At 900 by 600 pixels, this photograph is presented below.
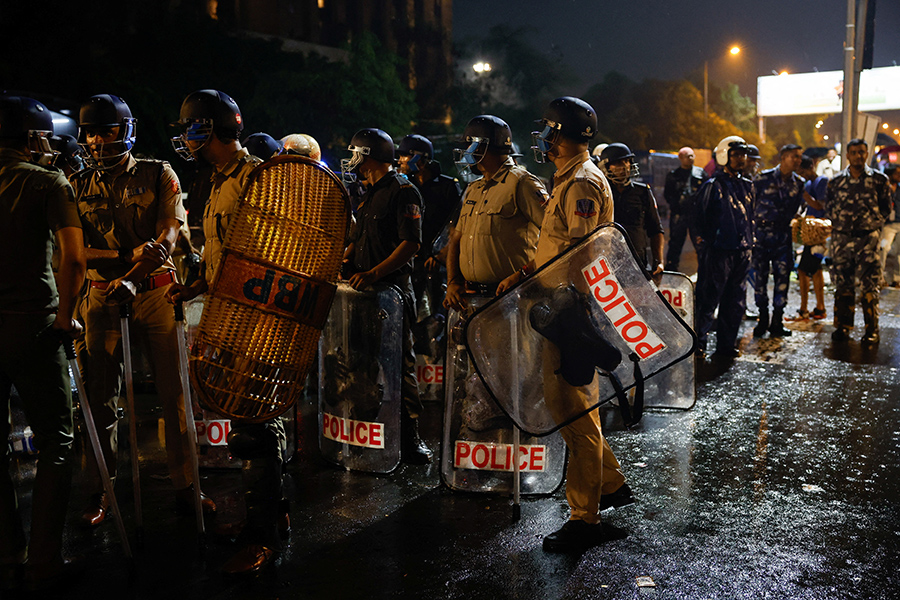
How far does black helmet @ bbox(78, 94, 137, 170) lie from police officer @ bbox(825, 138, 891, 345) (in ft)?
25.6

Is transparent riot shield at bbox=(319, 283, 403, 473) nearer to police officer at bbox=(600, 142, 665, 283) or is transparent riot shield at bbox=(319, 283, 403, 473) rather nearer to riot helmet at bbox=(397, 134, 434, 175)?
riot helmet at bbox=(397, 134, 434, 175)

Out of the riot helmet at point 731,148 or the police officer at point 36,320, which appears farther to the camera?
the riot helmet at point 731,148

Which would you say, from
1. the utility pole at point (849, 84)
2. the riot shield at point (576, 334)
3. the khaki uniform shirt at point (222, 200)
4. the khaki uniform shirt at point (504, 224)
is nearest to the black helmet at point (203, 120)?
the khaki uniform shirt at point (222, 200)

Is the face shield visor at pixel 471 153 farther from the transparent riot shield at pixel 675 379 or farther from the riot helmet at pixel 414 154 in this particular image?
the riot helmet at pixel 414 154

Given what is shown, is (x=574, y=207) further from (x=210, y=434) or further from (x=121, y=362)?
(x=210, y=434)

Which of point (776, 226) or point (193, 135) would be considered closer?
point (193, 135)

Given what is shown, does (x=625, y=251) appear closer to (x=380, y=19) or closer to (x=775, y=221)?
(x=775, y=221)

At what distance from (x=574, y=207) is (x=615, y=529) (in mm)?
1662

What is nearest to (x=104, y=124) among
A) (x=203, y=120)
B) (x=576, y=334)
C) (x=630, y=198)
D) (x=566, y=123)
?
(x=203, y=120)

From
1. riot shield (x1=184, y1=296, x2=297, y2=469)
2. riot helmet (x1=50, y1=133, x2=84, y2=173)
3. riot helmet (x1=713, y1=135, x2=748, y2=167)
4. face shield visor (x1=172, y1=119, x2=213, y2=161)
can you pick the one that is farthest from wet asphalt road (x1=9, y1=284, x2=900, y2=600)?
riot helmet (x1=713, y1=135, x2=748, y2=167)

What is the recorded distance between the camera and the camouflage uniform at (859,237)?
352 inches

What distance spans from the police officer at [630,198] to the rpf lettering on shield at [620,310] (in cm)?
362

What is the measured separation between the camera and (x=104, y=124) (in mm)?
4047

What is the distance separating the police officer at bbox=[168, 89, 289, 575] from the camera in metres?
3.59
